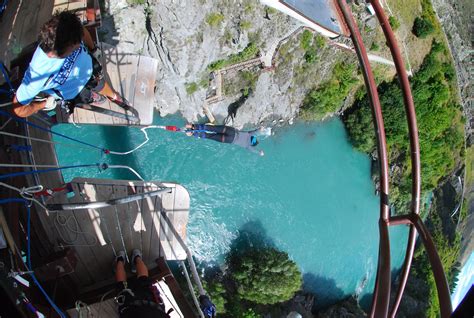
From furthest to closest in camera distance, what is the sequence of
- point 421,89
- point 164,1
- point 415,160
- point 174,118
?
point 421,89, point 174,118, point 164,1, point 415,160

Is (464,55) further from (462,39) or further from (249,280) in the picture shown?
(249,280)

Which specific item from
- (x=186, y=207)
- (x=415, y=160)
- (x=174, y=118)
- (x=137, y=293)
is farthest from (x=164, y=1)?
(x=415, y=160)

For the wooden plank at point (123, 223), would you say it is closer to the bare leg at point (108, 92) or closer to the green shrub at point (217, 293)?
the bare leg at point (108, 92)

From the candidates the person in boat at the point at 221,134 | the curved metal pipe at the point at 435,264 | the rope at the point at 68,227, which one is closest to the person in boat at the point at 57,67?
the rope at the point at 68,227

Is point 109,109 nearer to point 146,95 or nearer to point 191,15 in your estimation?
point 146,95

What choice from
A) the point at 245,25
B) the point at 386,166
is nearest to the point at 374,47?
the point at 245,25

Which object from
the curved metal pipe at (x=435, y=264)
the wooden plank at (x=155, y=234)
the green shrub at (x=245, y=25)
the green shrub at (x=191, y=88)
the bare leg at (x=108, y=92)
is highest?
the green shrub at (x=245, y=25)
